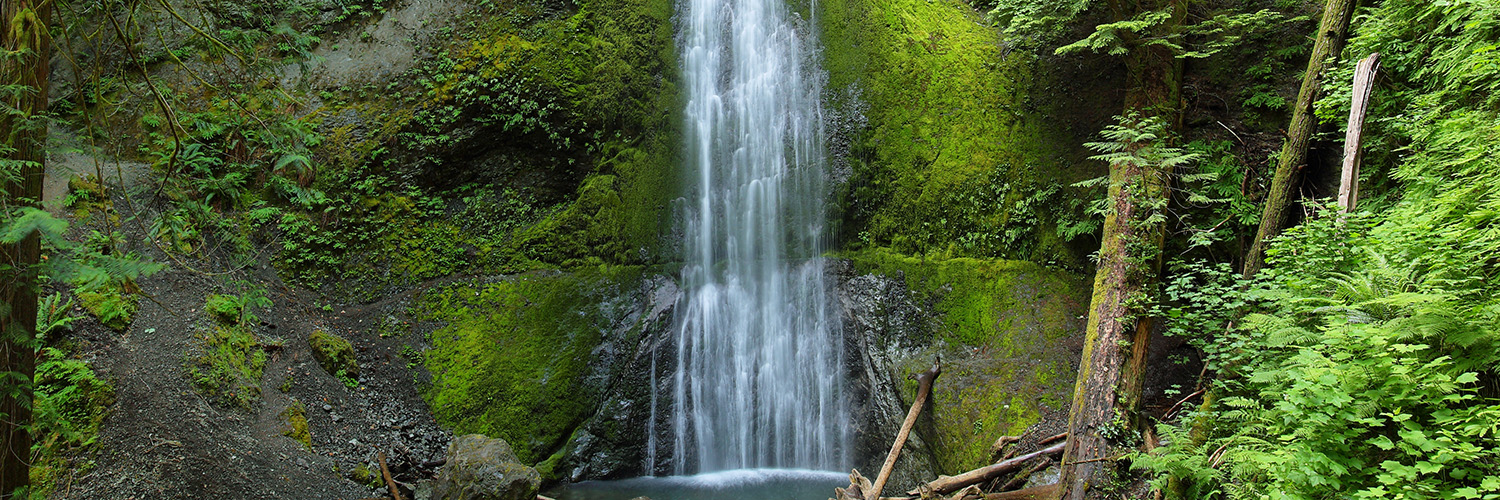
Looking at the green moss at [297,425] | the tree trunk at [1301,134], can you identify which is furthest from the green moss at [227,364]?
the tree trunk at [1301,134]

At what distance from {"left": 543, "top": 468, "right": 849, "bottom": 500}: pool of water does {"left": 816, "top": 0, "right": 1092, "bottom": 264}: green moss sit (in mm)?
3192

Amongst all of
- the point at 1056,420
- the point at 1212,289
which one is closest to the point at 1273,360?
the point at 1212,289

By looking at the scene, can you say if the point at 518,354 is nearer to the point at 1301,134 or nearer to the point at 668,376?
the point at 668,376

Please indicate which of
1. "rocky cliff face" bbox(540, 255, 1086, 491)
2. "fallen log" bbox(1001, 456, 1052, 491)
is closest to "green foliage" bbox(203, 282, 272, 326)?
"rocky cliff face" bbox(540, 255, 1086, 491)

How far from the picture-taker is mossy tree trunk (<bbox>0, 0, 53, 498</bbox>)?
127 inches

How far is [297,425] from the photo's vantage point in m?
7.16

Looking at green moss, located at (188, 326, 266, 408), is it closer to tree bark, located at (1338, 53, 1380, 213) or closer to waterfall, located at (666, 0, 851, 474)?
waterfall, located at (666, 0, 851, 474)

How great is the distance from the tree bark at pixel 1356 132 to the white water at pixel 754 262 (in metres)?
5.31

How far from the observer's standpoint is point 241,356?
7395 millimetres

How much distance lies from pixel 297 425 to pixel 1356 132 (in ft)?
33.9

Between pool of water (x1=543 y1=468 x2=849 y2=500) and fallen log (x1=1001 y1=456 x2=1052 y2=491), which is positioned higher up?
fallen log (x1=1001 y1=456 x2=1052 y2=491)

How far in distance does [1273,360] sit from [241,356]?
959 cm

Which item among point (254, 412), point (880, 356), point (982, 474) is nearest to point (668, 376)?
point (880, 356)

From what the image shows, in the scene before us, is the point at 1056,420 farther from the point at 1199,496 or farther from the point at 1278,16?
the point at 1278,16
